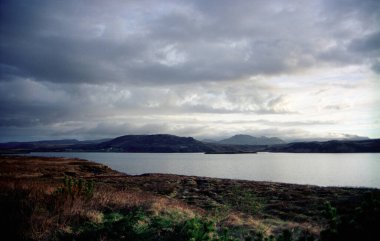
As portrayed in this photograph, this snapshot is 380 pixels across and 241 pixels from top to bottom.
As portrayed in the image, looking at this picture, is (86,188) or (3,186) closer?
(86,188)

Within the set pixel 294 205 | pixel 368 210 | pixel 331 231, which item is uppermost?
pixel 368 210

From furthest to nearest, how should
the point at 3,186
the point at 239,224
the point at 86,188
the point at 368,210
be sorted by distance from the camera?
the point at 3,186 < the point at 86,188 < the point at 239,224 < the point at 368,210

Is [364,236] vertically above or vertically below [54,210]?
above

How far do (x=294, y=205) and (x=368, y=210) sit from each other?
19.3 meters

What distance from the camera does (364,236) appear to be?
5.50 metres

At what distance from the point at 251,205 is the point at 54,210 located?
13949mm

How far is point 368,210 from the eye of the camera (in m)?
5.86

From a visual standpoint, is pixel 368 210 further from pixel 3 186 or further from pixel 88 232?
pixel 3 186

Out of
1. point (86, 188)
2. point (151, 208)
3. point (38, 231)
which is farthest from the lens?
point (86, 188)

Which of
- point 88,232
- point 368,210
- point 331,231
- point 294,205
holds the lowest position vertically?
point 294,205

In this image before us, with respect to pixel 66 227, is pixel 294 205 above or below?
below

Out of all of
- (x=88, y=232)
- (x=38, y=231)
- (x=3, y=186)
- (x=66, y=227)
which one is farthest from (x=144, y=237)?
(x=3, y=186)

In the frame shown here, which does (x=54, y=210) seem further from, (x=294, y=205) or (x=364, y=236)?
(x=294, y=205)

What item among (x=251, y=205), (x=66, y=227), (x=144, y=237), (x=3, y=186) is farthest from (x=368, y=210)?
(x=3, y=186)
